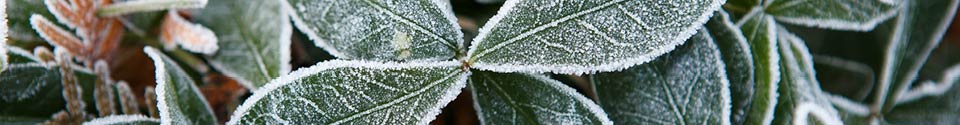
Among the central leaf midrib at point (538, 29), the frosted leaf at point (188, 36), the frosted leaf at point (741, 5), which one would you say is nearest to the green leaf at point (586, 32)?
the central leaf midrib at point (538, 29)

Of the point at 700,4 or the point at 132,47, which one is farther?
the point at 132,47

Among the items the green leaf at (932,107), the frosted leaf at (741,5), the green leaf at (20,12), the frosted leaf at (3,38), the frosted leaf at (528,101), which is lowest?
the green leaf at (932,107)

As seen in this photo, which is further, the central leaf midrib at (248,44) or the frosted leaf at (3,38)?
the central leaf midrib at (248,44)

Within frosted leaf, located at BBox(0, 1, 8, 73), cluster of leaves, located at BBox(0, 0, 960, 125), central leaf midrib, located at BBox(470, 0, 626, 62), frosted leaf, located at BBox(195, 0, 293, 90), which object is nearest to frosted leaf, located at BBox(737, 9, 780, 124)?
cluster of leaves, located at BBox(0, 0, 960, 125)

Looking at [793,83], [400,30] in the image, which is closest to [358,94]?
[400,30]

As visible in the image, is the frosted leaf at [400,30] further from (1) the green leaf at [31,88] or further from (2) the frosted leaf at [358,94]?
(1) the green leaf at [31,88]

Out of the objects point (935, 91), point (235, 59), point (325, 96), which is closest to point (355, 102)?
point (325, 96)

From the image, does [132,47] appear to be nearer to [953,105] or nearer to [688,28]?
[688,28]
